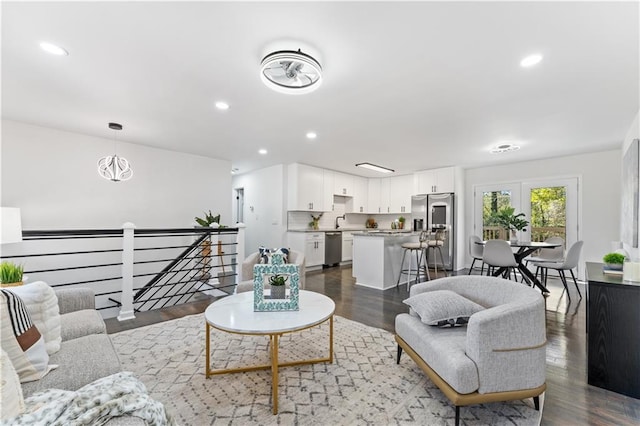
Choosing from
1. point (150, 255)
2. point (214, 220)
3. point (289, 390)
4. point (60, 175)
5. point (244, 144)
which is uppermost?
point (244, 144)

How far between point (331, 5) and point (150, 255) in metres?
5.05

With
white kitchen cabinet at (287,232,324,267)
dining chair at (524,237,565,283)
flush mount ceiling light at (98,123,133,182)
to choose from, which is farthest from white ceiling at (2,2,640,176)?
white kitchen cabinet at (287,232,324,267)

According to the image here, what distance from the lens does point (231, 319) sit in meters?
1.86

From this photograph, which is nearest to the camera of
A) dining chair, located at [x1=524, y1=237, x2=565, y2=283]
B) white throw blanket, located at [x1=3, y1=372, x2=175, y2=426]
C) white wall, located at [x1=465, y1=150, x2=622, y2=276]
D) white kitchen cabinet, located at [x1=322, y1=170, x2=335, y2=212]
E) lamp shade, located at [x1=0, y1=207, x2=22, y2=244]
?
white throw blanket, located at [x1=3, y1=372, x2=175, y2=426]

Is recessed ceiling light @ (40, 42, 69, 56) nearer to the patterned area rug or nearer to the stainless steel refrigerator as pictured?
the patterned area rug

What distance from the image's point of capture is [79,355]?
1.46m

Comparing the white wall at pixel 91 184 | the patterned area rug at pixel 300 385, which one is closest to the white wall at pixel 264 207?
the white wall at pixel 91 184

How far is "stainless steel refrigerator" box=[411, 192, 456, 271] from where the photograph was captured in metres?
6.23

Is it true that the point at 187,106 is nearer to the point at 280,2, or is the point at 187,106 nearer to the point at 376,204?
the point at 280,2

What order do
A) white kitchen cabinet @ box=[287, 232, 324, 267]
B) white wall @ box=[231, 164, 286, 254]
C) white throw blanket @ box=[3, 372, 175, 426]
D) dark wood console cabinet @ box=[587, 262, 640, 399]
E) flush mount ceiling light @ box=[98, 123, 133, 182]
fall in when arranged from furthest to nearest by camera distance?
1. white wall @ box=[231, 164, 286, 254]
2. white kitchen cabinet @ box=[287, 232, 324, 267]
3. flush mount ceiling light @ box=[98, 123, 133, 182]
4. dark wood console cabinet @ box=[587, 262, 640, 399]
5. white throw blanket @ box=[3, 372, 175, 426]

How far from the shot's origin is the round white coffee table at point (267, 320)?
170 cm

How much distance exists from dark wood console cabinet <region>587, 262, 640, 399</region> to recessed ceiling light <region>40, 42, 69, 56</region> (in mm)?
4398

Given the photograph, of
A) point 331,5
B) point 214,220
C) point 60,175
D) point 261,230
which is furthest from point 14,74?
point 261,230

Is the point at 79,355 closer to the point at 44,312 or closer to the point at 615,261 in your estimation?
the point at 44,312
